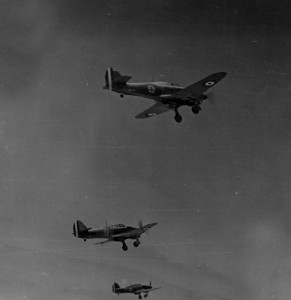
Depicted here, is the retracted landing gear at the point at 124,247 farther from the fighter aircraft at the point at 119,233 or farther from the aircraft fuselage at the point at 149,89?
the aircraft fuselage at the point at 149,89

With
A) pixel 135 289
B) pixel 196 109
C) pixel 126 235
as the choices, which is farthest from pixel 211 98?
pixel 135 289

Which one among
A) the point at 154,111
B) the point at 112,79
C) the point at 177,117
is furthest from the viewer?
the point at 154,111

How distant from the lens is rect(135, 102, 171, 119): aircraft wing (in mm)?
13041

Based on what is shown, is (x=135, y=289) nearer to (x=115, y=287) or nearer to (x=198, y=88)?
(x=115, y=287)

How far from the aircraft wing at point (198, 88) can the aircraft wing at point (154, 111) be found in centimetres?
53

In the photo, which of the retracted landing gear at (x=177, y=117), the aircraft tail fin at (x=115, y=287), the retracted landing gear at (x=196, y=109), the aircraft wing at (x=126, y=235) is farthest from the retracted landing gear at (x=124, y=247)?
the retracted landing gear at (x=196, y=109)

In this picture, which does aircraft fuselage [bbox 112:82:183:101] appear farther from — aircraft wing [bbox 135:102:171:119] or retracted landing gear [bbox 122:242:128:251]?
retracted landing gear [bbox 122:242:128:251]

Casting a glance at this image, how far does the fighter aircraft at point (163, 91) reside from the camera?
39.6 ft

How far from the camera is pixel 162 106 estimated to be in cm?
1302

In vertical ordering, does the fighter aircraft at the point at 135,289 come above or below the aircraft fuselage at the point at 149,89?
below

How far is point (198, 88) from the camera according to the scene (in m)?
12.4

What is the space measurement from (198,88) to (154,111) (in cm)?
124

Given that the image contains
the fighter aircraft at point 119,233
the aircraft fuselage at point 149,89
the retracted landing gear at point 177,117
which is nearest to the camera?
the aircraft fuselage at point 149,89

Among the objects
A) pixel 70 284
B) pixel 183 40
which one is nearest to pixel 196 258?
pixel 70 284
